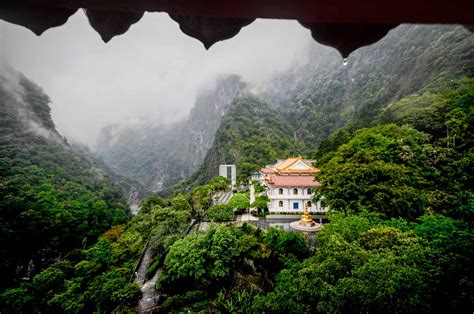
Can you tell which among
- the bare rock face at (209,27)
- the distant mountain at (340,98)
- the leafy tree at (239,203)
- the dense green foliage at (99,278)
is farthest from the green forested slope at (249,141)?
the bare rock face at (209,27)

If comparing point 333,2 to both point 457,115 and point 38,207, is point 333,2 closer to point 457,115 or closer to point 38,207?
point 457,115

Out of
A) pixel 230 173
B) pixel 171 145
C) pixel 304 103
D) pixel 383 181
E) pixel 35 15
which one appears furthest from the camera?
pixel 171 145

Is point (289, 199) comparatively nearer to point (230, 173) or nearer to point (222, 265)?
point (222, 265)

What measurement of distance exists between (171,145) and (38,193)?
345 ft

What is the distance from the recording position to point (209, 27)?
0.87 meters

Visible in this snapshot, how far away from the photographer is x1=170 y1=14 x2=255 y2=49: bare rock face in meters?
0.84

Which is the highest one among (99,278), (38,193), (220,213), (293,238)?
(38,193)

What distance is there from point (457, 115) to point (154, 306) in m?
19.1

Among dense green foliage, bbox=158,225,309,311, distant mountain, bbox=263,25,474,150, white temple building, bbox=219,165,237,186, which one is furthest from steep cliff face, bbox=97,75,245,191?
dense green foliage, bbox=158,225,309,311

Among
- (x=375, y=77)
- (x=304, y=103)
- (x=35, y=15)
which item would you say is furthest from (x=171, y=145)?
(x=35, y=15)

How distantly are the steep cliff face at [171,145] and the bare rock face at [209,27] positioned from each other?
3454 inches

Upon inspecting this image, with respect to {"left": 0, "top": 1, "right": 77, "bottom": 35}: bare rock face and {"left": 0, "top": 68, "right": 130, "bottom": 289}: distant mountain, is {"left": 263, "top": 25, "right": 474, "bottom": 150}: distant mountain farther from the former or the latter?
{"left": 0, "top": 1, "right": 77, "bottom": 35}: bare rock face

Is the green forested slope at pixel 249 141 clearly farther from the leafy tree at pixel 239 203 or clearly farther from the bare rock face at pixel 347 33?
the bare rock face at pixel 347 33

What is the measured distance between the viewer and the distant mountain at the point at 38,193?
15023 millimetres
